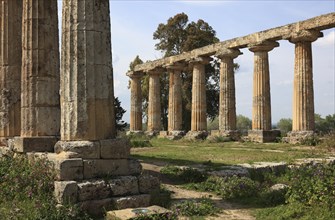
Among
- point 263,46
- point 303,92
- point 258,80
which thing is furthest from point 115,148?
point 258,80

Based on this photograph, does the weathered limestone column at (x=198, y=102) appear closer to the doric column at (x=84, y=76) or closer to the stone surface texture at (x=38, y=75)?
the stone surface texture at (x=38, y=75)

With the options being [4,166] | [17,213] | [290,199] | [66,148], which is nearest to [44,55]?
[4,166]

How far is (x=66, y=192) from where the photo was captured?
7.39 m

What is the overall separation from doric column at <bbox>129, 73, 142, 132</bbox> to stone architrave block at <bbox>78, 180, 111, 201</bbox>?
30836 mm

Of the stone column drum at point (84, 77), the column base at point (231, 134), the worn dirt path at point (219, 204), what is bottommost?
the worn dirt path at point (219, 204)

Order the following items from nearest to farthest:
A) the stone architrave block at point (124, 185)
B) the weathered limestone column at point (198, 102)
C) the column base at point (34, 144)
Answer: the stone architrave block at point (124, 185)
the column base at point (34, 144)
the weathered limestone column at point (198, 102)

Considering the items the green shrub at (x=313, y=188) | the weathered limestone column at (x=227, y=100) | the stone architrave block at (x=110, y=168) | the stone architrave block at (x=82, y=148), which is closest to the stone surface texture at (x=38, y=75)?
the stone architrave block at (x=82, y=148)

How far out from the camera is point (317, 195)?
7457mm

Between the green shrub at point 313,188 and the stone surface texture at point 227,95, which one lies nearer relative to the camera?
the green shrub at point 313,188

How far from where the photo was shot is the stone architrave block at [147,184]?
8383 millimetres

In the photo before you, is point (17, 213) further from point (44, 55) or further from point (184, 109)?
point (184, 109)

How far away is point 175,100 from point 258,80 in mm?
9271

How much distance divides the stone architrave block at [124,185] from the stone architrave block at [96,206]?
12.8 inches

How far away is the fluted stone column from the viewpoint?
29.0m
